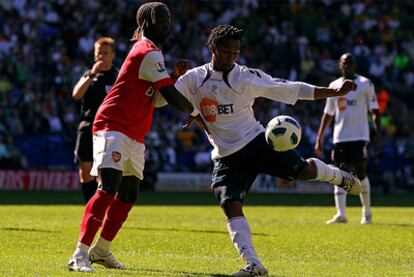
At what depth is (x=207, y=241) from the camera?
40.0ft

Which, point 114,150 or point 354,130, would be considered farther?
point 354,130

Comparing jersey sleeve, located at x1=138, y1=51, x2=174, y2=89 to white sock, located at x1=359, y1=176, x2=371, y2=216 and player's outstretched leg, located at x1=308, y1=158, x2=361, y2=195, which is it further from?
white sock, located at x1=359, y1=176, x2=371, y2=216

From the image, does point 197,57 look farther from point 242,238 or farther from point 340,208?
point 242,238

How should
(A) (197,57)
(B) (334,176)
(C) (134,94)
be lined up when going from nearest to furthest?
1. (C) (134,94)
2. (B) (334,176)
3. (A) (197,57)

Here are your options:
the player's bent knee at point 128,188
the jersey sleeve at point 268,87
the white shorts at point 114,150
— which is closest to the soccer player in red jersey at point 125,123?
the white shorts at point 114,150

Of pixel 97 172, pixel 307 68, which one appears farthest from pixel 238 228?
pixel 307 68

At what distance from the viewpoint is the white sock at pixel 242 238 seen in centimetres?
870

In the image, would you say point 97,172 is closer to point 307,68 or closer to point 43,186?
point 43,186

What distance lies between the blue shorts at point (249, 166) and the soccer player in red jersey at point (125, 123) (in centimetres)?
70

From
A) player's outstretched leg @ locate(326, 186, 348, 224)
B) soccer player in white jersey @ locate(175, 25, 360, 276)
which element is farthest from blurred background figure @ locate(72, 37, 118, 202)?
soccer player in white jersey @ locate(175, 25, 360, 276)

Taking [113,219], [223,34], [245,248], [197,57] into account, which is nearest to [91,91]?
[113,219]

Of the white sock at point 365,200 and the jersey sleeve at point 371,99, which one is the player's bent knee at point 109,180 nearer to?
the white sock at point 365,200

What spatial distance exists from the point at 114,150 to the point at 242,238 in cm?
140

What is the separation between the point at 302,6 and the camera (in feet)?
122
